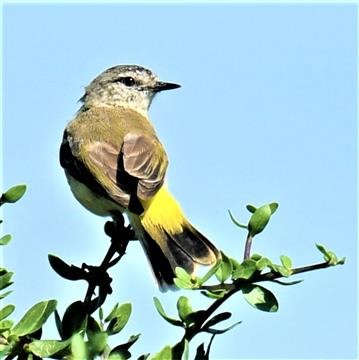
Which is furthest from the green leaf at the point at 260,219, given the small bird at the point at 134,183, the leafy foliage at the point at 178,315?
the small bird at the point at 134,183

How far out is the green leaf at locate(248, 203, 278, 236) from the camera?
6.48 ft

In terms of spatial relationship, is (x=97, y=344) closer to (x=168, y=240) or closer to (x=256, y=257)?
(x=256, y=257)

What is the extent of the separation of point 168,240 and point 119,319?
2437 millimetres

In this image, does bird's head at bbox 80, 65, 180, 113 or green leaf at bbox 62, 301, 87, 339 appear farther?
bird's head at bbox 80, 65, 180, 113

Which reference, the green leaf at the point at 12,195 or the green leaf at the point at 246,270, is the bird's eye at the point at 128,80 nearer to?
the green leaf at the point at 12,195

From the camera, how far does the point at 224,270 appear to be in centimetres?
183

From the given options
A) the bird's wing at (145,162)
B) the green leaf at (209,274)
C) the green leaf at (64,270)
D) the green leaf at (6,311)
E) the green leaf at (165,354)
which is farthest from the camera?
the bird's wing at (145,162)

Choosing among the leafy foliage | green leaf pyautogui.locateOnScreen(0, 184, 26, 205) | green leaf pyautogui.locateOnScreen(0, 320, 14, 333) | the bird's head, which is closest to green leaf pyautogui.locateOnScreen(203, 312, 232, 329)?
the leafy foliage

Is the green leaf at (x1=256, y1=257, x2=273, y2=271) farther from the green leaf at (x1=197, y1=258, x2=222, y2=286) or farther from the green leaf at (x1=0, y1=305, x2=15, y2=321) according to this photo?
the green leaf at (x1=0, y1=305, x2=15, y2=321)

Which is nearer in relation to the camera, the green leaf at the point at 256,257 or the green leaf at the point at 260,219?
the green leaf at the point at 256,257

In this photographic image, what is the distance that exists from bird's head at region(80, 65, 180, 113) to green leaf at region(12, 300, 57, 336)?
17.6 ft

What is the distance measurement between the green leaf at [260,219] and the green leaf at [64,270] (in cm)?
54

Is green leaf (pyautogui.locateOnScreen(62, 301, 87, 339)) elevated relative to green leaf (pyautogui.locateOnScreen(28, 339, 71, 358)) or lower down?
elevated

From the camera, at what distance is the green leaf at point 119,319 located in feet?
6.58
